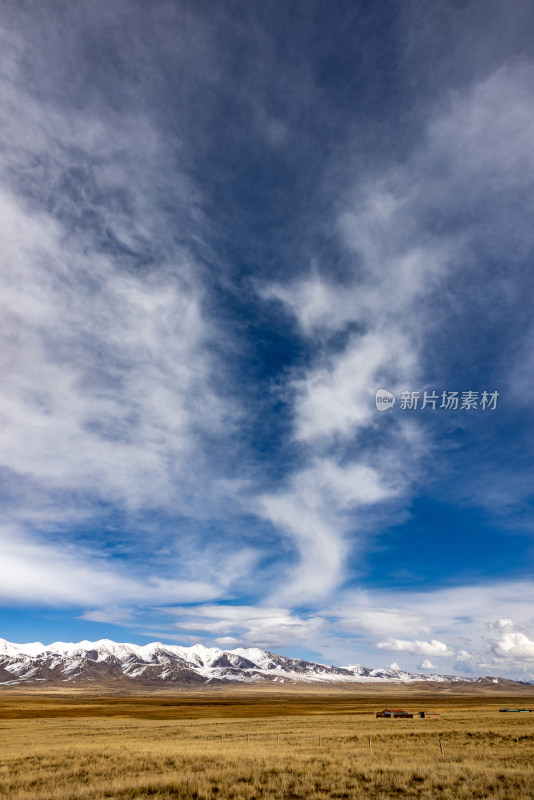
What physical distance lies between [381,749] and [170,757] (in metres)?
14.0

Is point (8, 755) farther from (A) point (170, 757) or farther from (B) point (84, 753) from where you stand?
(A) point (170, 757)

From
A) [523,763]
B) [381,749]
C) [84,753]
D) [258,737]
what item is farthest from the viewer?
[258,737]

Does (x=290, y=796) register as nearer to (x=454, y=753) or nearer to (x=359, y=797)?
(x=359, y=797)

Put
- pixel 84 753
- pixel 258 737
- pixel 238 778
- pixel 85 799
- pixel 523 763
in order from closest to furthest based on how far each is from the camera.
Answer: pixel 85 799 → pixel 238 778 → pixel 523 763 → pixel 84 753 → pixel 258 737

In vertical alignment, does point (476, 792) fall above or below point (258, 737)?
above

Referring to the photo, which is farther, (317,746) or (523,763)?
(317,746)

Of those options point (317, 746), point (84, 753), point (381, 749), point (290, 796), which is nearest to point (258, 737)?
point (317, 746)

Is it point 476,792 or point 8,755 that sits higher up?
point 476,792

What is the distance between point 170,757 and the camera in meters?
23.6

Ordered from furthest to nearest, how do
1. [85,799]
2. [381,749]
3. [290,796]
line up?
1. [381,749]
2. [290,796]
3. [85,799]

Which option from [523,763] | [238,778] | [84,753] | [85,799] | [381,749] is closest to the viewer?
[85,799]

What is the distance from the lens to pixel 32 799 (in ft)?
50.6

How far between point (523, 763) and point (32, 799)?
22.3 metres

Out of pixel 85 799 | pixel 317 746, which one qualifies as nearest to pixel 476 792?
pixel 85 799
